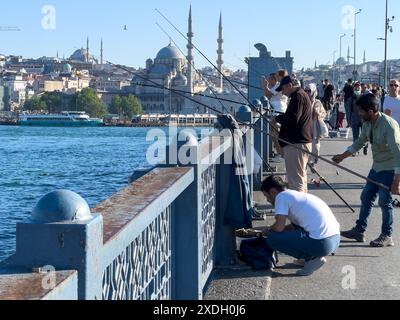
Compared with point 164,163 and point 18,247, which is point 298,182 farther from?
point 18,247

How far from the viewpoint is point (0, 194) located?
106 ft

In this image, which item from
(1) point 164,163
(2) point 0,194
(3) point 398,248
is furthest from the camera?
(2) point 0,194

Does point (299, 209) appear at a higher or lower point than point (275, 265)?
higher

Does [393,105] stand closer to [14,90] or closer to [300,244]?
[300,244]

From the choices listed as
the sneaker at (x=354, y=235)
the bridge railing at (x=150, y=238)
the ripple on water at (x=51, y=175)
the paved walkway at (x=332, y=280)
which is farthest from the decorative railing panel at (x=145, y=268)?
the ripple on water at (x=51, y=175)

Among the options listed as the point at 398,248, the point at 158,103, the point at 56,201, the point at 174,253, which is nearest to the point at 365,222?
the point at 398,248

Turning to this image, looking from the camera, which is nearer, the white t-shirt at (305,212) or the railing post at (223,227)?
the white t-shirt at (305,212)

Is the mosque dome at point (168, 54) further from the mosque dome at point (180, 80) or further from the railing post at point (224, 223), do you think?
the railing post at point (224, 223)

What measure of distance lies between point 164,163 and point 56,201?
2231mm

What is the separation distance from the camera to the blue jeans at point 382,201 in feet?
22.7

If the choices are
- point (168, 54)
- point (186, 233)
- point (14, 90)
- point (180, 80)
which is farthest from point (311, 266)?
point (14, 90)

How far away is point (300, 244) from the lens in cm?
569

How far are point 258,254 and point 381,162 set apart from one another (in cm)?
156

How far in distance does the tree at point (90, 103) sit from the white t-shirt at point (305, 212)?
14239 cm
